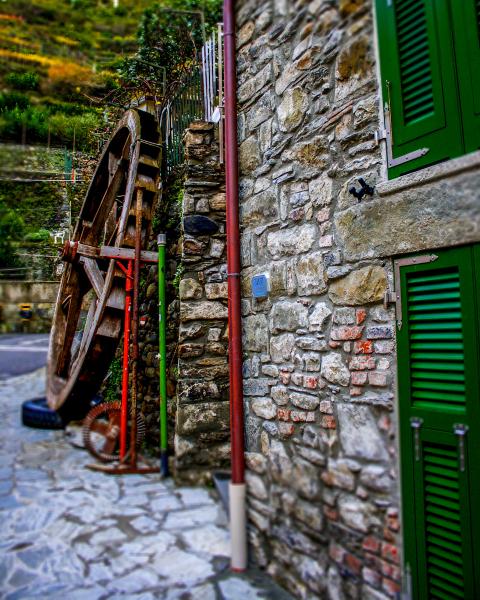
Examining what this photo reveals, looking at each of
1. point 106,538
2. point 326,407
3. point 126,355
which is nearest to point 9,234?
point 126,355

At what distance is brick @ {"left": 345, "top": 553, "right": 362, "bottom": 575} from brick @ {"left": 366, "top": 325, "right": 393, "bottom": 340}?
0.90 m

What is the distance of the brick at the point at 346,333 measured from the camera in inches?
71.1

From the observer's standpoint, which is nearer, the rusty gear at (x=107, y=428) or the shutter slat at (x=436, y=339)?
the shutter slat at (x=436, y=339)

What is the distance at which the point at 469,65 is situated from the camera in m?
1.42

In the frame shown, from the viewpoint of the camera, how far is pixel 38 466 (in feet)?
13.1

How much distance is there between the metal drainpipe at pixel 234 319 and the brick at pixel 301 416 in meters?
0.43

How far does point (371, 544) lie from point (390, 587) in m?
0.15

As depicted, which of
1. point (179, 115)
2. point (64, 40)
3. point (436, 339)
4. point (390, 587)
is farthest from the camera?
point (179, 115)

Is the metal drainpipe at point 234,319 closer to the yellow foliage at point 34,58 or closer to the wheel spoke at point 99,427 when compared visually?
the wheel spoke at point 99,427

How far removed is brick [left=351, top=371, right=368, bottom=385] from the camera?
1775mm

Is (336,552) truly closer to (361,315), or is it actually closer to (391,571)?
(391,571)

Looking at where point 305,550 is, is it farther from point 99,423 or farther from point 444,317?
point 99,423

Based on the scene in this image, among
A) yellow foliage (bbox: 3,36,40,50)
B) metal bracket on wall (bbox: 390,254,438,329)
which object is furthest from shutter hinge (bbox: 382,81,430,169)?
yellow foliage (bbox: 3,36,40,50)

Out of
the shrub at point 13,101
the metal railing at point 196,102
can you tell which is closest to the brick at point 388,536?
the metal railing at point 196,102
